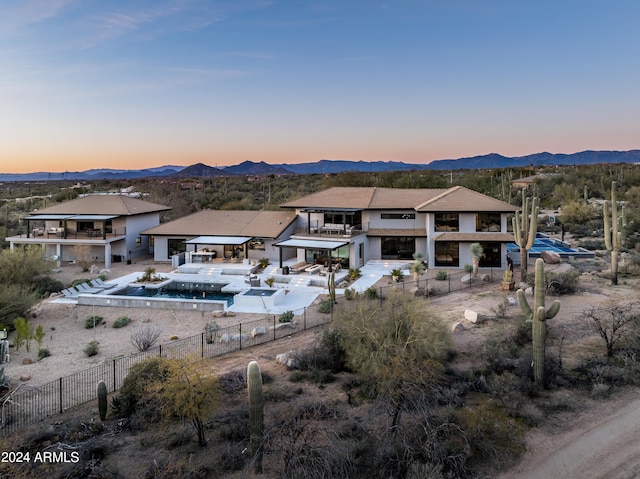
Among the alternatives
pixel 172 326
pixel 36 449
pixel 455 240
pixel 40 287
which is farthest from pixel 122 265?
pixel 36 449

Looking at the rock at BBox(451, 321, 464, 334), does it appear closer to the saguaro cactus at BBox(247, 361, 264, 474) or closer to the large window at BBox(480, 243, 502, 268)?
the saguaro cactus at BBox(247, 361, 264, 474)

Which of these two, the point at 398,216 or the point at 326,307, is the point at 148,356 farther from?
the point at 398,216

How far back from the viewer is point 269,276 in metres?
32.0

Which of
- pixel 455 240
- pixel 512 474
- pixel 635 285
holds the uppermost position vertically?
pixel 455 240

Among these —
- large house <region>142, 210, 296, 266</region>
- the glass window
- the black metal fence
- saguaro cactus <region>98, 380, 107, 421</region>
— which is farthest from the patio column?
saguaro cactus <region>98, 380, 107, 421</region>

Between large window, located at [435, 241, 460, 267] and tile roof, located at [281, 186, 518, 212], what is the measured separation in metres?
2.40

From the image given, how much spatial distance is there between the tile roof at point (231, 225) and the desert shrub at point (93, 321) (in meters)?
14.6

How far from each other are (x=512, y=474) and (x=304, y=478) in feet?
15.2

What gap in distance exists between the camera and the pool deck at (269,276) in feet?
84.3

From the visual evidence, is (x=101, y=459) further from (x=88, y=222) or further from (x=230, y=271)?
(x=88, y=222)

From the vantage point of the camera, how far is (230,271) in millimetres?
Result: 33875

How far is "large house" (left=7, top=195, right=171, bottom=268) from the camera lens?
124 ft

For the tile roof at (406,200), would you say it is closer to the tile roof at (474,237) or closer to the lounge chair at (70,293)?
the tile roof at (474,237)

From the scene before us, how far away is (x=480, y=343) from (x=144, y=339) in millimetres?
12760
